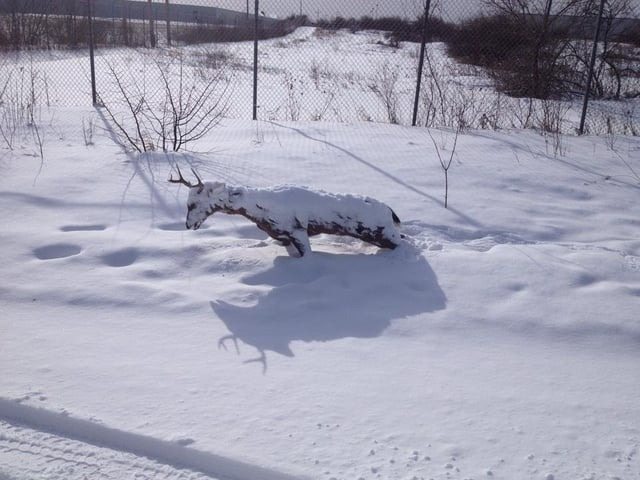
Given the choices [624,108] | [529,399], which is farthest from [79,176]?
[624,108]

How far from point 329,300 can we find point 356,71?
1165cm

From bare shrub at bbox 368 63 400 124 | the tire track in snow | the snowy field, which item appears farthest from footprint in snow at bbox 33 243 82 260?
bare shrub at bbox 368 63 400 124

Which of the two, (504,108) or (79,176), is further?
(504,108)

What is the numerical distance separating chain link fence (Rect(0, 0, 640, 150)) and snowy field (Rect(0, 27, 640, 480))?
2.60 m

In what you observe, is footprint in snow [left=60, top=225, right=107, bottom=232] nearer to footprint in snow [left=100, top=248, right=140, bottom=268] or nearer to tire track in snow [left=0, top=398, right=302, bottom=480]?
footprint in snow [left=100, top=248, right=140, bottom=268]

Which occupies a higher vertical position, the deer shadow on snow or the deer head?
the deer head

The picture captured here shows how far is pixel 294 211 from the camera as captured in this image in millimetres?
3529

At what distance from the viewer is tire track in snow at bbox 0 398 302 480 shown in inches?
77.9

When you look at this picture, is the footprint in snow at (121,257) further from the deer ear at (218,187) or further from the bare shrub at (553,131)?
the bare shrub at (553,131)

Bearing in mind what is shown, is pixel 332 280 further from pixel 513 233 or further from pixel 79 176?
pixel 79 176

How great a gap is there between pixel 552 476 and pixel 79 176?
4.46m

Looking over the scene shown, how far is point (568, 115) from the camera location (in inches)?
388

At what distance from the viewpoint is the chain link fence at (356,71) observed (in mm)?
8289

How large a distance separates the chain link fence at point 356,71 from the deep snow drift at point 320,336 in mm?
2603
